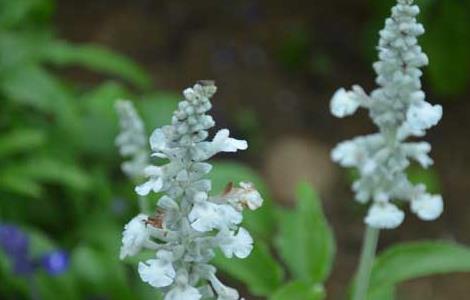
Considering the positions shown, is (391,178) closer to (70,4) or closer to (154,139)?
(154,139)

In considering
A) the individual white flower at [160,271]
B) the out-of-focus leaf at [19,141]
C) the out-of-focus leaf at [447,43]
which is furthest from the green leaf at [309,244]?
the out-of-focus leaf at [447,43]

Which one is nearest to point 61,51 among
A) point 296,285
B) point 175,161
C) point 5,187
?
point 5,187

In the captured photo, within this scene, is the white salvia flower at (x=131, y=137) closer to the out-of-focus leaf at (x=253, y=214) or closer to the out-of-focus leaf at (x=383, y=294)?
the out-of-focus leaf at (x=253, y=214)

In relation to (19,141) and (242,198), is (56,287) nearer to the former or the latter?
(19,141)

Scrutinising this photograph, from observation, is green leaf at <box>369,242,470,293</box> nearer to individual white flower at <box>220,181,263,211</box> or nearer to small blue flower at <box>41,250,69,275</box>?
individual white flower at <box>220,181,263,211</box>

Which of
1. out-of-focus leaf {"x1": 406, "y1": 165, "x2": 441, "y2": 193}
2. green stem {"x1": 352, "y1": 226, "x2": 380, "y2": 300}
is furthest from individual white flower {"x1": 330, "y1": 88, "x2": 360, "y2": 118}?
out-of-focus leaf {"x1": 406, "y1": 165, "x2": 441, "y2": 193}

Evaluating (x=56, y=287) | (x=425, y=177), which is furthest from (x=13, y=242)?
(x=425, y=177)

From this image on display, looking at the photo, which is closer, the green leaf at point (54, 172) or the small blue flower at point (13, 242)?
the small blue flower at point (13, 242)
